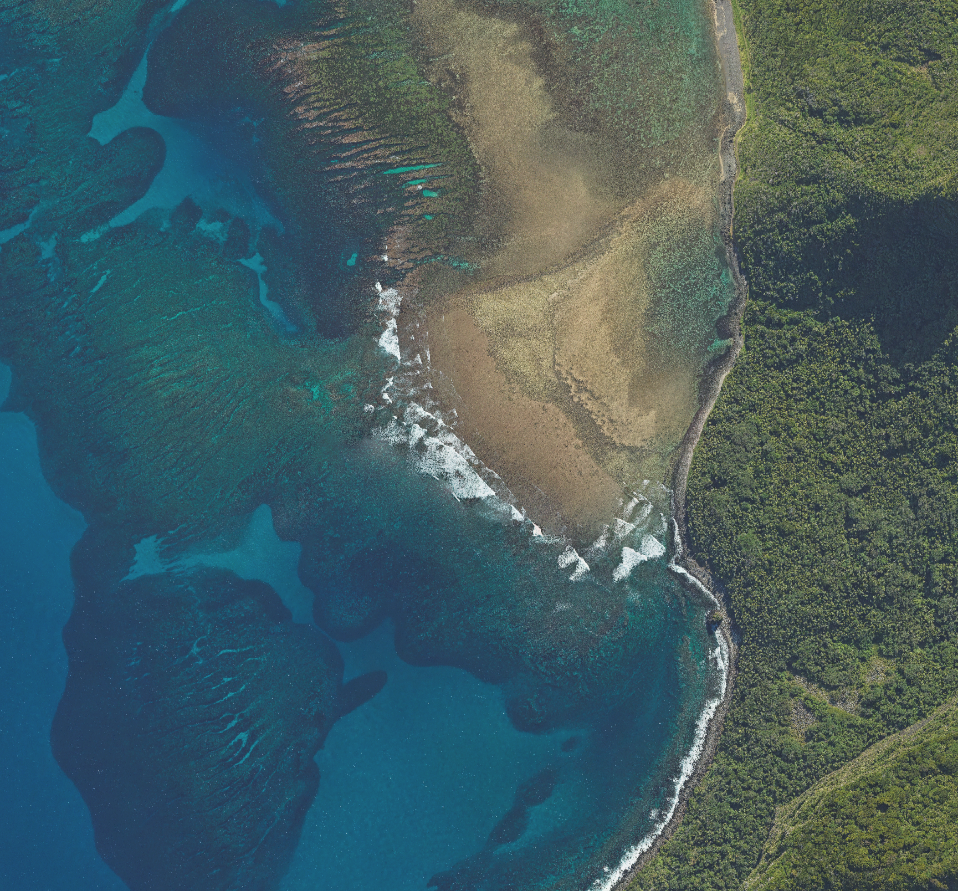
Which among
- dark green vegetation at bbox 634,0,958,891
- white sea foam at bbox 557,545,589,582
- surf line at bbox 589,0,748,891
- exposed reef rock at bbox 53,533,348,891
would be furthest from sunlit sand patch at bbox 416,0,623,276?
exposed reef rock at bbox 53,533,348,891

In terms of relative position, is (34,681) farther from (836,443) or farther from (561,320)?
(836,443)

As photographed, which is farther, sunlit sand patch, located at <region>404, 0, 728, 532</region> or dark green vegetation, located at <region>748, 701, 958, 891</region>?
sunlit sand patch, located at <region>404, 0, 728, 532</region>

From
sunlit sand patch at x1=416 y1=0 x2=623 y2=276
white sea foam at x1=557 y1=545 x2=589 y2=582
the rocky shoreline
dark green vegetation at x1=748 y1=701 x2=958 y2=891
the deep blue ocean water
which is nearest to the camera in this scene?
dark green vegetation at x1=748 y1=701 x2=958 y2=891

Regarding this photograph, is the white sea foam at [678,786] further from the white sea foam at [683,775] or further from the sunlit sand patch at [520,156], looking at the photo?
the sunlit sand patch at [520,156]

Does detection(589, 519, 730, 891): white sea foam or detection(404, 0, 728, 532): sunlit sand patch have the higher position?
detection(404, 0, 728, 532): sunlit sand patch

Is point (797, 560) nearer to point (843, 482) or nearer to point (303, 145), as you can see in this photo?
point (843, 482)

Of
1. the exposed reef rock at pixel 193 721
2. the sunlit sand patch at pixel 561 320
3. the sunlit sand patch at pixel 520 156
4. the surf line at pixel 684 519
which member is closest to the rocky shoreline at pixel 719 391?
the surf line at pixel 684 519

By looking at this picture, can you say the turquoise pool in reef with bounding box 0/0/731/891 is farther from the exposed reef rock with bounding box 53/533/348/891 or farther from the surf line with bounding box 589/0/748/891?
the surf line with bounding box 589/0/748/891
